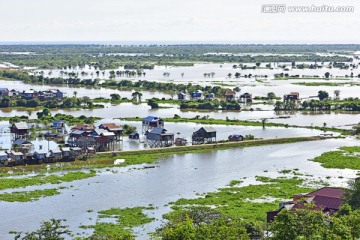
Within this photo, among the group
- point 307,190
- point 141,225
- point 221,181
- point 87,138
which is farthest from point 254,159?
point 141,225

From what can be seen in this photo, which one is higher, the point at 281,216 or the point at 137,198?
the point at 281,216

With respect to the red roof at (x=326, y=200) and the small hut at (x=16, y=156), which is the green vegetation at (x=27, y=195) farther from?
the red roof at (x=326, y=200)

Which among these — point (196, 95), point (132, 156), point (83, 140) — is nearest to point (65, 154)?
point (83, 140)

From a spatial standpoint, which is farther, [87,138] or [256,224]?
[87,138]

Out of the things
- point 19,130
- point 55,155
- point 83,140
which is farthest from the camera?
point 19,130

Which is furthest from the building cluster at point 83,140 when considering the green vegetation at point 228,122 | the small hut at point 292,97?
the small hut at point 292,97

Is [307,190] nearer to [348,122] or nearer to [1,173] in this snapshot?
[1,173]

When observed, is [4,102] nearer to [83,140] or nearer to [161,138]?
[83,140]
